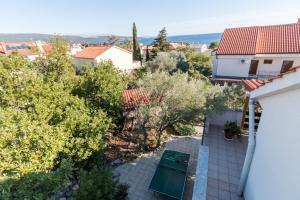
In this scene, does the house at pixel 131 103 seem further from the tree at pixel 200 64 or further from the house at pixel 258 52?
the tree at pixel 200 64

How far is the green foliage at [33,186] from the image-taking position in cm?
570

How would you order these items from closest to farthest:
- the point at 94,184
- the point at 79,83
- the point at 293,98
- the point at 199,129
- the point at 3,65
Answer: the point at 293,98, the point at 94,184, the point at 3,65, the point at 79,83, the point at 199,129

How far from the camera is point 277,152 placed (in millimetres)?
5258

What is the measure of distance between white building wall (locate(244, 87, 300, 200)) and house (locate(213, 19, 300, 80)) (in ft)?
63.6

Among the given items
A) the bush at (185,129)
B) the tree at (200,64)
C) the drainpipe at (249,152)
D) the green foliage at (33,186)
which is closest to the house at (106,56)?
the tree at (200,64)

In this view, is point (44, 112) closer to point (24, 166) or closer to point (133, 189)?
point (24, 166)

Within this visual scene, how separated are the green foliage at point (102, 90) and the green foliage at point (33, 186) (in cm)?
692

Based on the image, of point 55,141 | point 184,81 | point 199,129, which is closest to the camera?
point 55,141

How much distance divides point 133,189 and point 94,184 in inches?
156

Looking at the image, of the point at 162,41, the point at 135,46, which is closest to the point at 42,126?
the point at 162,41

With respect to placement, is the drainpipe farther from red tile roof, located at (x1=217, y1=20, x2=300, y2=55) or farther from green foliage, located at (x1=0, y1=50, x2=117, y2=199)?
red tile roof, located at (x1=217, y1=20, x2=300, y2=55)

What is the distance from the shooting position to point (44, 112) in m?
9.27

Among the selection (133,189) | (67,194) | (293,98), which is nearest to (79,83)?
(67,194)

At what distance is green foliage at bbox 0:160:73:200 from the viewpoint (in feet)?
18.7
